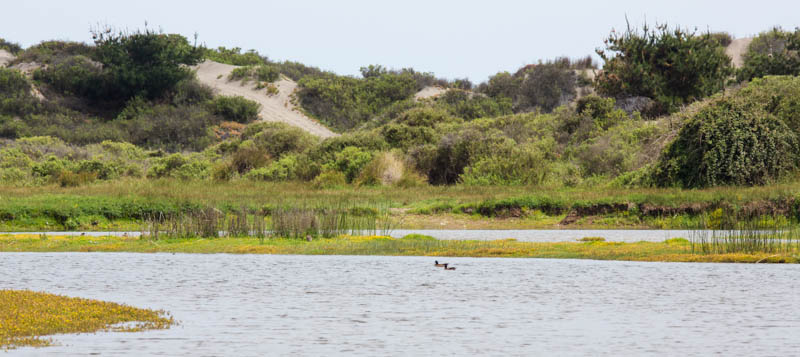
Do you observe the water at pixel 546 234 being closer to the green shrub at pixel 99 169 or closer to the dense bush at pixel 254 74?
the green shrub at pixel 99 169

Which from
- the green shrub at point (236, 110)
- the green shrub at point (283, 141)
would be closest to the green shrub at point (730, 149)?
the green shrub at point (283, 141)

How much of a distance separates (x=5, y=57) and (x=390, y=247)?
70.5 metres

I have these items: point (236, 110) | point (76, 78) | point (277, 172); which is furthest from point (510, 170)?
point (76, 78)

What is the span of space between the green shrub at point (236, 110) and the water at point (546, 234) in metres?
41.4

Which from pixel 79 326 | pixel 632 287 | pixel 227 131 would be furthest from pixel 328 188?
pixel 227 131

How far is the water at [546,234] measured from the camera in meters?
21.8

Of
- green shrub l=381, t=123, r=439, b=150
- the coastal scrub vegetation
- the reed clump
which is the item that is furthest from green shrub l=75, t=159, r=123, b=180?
the reed clump

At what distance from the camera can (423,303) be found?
12.2m

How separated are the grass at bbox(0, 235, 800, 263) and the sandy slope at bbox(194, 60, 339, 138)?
42744mm

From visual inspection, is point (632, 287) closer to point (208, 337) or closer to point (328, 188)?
point (208, 337)

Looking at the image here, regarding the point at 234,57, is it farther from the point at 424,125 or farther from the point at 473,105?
the point at 424,125

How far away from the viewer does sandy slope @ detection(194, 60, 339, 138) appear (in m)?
66.9

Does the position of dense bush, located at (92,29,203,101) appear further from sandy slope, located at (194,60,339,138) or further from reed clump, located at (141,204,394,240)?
reed clump, located at (141,204,394,240)

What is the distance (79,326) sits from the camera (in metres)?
9.70
